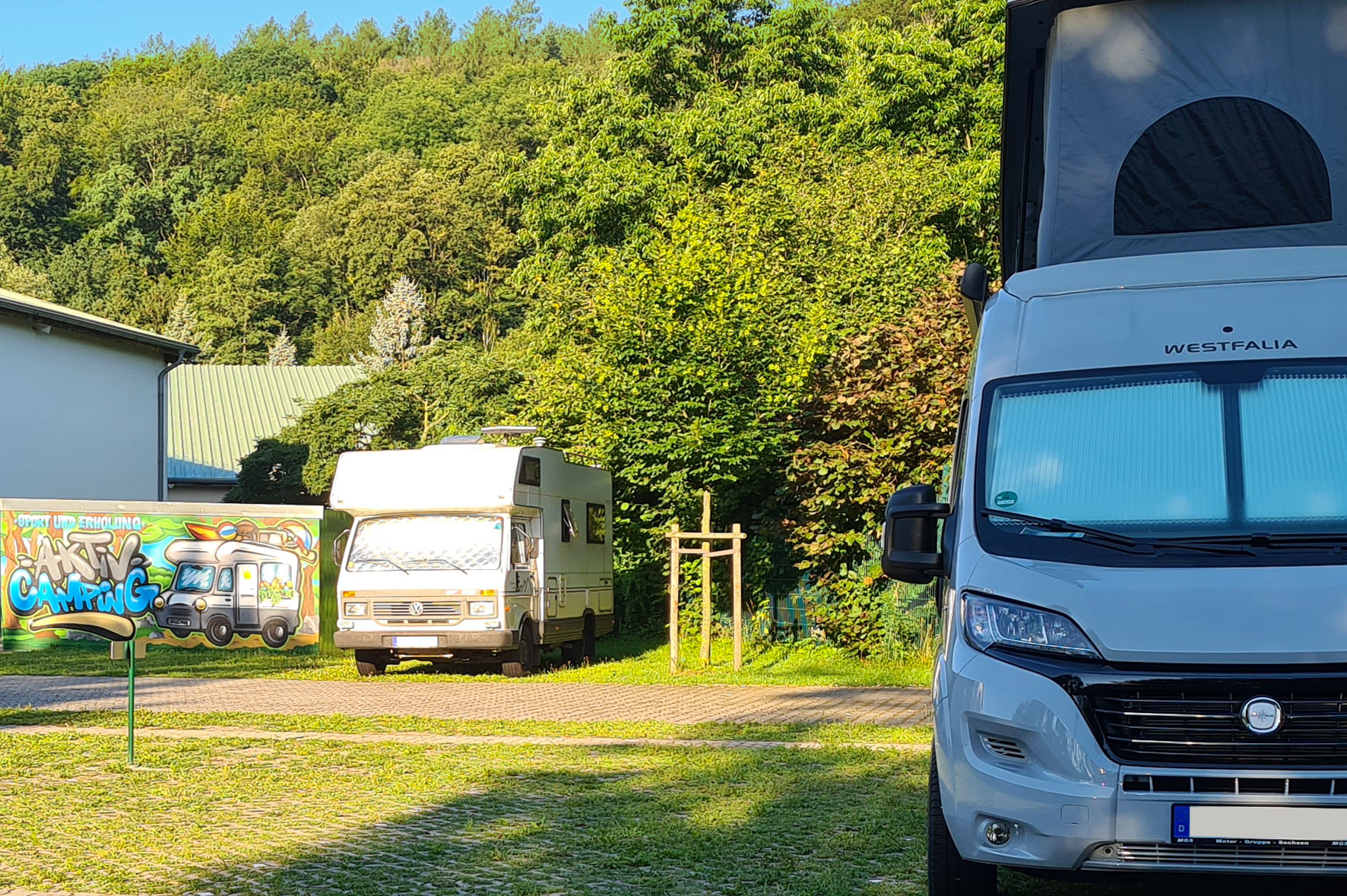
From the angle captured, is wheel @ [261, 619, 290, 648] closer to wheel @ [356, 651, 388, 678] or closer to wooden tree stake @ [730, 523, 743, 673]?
wheel @ [356, 651, 388, 678]

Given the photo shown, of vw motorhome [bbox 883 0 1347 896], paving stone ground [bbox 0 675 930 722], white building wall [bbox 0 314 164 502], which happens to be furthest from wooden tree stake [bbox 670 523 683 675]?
white building wall [bbox 0 314 164 502]

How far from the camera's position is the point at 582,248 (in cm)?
3966

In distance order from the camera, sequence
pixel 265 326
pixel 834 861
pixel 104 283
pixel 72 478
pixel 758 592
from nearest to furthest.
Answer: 1. pixel 834 861
2. pixel 758 592
3. pixel 72 478
4. pixel 265 326
5. pixel 104 283

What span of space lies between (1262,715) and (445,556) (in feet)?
49.5

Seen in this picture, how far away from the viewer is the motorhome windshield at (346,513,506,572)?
19.4 metres

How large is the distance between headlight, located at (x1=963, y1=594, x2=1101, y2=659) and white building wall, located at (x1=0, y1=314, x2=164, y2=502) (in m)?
31.3

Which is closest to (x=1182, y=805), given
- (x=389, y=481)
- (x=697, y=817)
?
(x=697, y=817)

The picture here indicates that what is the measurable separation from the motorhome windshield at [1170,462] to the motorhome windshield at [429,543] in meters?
13.6

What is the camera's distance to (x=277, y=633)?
80.6 ft

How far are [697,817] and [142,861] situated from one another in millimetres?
3048

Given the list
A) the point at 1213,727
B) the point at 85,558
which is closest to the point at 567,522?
the point at 85,558

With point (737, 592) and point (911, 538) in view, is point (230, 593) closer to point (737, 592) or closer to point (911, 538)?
point (737, 592)

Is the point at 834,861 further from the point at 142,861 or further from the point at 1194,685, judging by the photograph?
the point at 142,861

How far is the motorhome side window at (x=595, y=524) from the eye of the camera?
2280 centimetres
